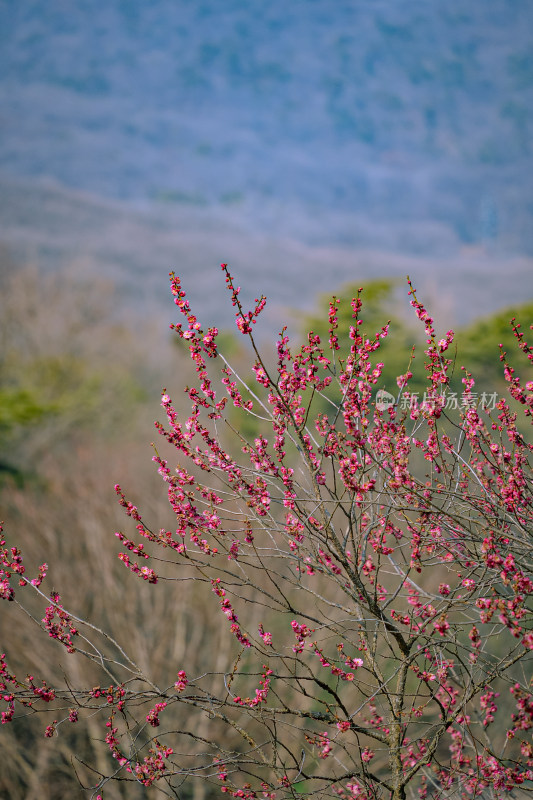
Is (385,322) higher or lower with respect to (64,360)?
lower

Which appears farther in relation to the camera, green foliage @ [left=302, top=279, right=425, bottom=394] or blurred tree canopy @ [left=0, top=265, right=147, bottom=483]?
blurred tree canopy @ [left=0, top=265, right=147, bottom=483]

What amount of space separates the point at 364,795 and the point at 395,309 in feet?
44.9

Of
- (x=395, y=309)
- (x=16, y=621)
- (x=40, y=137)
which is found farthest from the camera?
(x=40, y=137)

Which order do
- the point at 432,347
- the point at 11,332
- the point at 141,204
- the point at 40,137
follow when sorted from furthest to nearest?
1. the point at 40,137
2. the point at 141,204
3. the point at 11,332
4. the point at 432,347

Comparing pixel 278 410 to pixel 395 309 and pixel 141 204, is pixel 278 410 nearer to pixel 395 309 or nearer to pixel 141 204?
pixel 395 309

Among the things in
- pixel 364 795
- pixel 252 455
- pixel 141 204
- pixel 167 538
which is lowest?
pixel 364 795

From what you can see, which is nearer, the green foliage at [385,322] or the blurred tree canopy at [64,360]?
the green foliage at [385,322]

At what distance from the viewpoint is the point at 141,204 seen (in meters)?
104

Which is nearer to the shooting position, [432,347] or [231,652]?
[432,347]

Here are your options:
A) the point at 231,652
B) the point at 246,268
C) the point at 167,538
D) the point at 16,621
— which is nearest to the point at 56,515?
the point at 16,621

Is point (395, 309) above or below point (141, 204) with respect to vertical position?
below

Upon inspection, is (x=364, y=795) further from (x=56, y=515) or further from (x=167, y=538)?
(x=56, y=515)

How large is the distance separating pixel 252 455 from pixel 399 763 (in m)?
1.31

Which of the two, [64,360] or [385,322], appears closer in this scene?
[385,322]
